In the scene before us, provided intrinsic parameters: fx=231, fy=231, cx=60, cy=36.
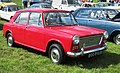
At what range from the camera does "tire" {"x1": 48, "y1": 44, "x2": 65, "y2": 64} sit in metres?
5.95

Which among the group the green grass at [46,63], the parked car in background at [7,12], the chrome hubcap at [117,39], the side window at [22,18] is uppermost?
the side window at [22,18]

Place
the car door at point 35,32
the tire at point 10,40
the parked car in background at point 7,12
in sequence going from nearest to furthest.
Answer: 1. the car door at point 35,32
2. the tire at point 10,40
3. the parked car in background at point 7,12

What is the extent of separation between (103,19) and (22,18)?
141 inches

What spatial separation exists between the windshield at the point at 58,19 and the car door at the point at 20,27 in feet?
3.03

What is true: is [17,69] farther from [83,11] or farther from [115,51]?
[83,11]

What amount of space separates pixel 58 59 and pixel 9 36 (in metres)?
2.83

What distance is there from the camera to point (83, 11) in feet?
34.4

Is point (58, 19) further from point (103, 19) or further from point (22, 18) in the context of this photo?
point (103, 19)

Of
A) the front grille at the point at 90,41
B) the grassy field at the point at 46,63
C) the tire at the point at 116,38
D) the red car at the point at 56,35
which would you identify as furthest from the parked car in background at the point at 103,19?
the front grille at the point at 90,41

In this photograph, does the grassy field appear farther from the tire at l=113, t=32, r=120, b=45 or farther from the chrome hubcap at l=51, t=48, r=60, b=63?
the tire at l=113, t=32, r=120, b=45

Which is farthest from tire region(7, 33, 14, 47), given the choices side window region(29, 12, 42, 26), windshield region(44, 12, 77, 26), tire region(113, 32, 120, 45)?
tire region(113, 32, 120, 45)

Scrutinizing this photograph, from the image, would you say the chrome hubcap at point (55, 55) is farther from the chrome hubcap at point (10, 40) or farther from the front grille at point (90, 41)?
the chrome hubcap at point (10, 40)

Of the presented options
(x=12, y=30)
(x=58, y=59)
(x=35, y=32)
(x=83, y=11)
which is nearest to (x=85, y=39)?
(x=58, y=59)

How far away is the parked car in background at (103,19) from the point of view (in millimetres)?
9078
